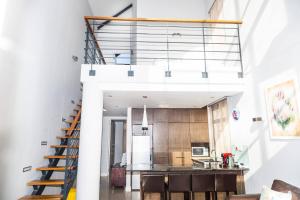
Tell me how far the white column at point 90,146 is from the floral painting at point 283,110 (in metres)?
3.05

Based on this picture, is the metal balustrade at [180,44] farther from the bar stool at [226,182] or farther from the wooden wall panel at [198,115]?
the bar stool at [226,182]

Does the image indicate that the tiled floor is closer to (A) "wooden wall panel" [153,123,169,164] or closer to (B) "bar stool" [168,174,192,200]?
(A) "wooden wall panel" [153,123,169,164]

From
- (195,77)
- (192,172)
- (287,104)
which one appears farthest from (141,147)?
(287,104)

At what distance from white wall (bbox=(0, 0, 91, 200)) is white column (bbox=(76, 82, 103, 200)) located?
1.05 m

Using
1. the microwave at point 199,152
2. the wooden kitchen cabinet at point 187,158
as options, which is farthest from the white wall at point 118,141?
the microwave at point 199,152

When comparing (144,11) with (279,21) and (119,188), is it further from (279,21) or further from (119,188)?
(119,188)

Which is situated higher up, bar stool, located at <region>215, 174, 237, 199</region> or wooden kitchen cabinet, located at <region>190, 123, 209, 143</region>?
wooden kitchen cabinet, located at <region>190, 123, 209, 143</region>

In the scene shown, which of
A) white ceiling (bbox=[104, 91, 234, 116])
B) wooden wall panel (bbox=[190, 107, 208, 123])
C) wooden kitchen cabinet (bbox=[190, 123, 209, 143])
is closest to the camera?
white ceiling (bbox=[104, 91, 234, 116])

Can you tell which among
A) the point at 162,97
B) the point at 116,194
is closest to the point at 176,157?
the point at 116,194

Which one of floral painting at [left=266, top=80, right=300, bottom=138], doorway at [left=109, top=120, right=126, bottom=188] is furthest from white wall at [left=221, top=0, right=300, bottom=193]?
doorway at [left=109, top=120, right=126, bottom=188]

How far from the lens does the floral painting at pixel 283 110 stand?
9.41ft

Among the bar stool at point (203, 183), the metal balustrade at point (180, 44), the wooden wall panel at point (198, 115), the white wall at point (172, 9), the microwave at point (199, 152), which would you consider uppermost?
the white wall at point (172, 9)

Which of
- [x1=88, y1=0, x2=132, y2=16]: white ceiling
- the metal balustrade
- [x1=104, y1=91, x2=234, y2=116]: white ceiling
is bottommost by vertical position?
[x1=104, y1=91, x2=234, y2=116]: white ceiling

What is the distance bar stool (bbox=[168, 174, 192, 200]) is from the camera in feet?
12.1
